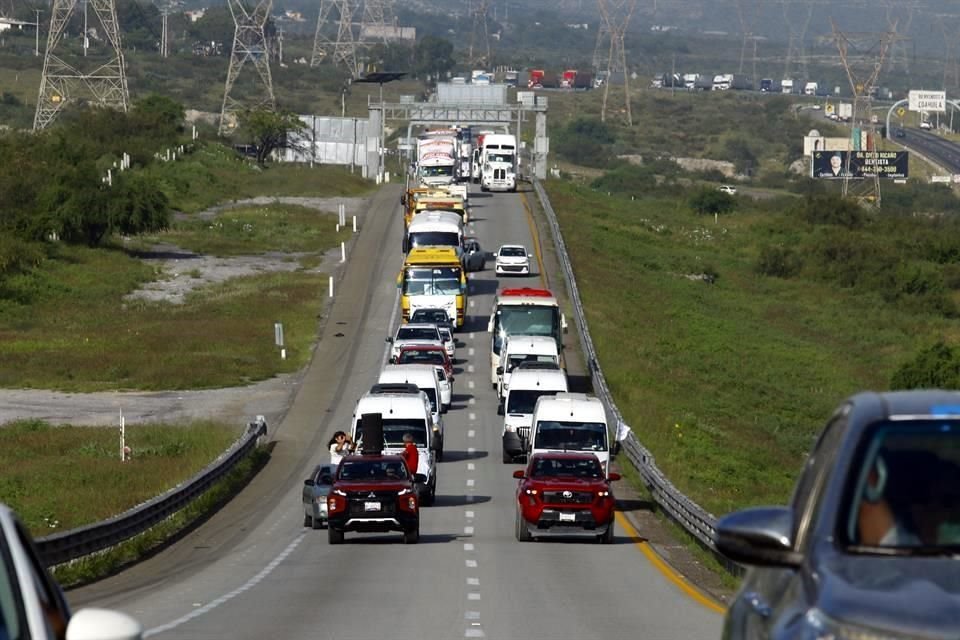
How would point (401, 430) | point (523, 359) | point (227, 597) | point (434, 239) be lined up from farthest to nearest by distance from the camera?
point (434, 239), point (523, 359), point (401, 430), point (227, 597)

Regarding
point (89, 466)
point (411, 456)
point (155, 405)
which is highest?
point (411, 456)

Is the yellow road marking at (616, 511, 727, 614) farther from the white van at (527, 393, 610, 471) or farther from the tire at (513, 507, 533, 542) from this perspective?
the white van at (527, 393, 610, 471)

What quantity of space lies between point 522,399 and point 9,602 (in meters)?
38.9

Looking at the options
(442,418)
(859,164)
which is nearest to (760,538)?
(442,418)

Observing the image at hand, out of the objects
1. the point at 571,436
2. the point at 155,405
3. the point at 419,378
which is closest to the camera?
the point at 571,436

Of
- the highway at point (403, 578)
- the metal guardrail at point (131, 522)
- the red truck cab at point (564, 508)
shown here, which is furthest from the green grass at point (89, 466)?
the red truck cab at point (564, 508)

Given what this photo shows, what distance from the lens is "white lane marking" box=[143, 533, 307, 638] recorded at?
19656mm

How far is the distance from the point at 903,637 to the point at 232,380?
54189 millimetres

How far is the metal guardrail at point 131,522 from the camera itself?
952 inches

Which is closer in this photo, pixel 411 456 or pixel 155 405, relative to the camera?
pixel 411 456

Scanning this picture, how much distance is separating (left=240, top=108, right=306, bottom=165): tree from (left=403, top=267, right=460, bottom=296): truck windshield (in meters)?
81.2

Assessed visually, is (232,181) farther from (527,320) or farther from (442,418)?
(442,418)

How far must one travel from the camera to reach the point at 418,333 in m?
57.5

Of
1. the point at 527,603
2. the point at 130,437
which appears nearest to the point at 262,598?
the point at 527,603
